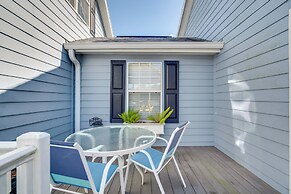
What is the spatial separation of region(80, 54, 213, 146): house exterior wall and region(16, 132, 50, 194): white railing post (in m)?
3.88

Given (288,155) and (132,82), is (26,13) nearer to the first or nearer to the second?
(132,82)

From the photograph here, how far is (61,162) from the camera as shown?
174 centimetres

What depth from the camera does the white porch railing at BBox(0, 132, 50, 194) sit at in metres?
0.86

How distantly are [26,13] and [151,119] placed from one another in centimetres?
316

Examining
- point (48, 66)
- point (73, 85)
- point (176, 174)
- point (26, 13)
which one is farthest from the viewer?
point (73, 85)

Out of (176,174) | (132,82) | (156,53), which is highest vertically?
(156,53)

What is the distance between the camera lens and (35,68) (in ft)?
9.89

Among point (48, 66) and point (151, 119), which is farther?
point (151, 119)

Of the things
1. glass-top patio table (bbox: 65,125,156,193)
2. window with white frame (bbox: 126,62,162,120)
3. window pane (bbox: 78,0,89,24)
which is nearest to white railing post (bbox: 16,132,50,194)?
glass-top patio table (bbox: 65,125,156,193)

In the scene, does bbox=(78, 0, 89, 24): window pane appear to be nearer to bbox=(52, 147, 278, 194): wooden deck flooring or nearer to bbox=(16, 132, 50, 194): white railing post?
bbox=(52, 147, 278, 194): wooden deck flooring

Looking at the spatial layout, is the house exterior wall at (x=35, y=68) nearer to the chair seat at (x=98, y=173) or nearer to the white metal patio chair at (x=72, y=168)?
the white metal patio chair at (x=72, y=168)

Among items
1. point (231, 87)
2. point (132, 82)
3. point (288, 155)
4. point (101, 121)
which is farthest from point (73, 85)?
point (288, 155)

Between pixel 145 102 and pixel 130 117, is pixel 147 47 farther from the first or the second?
pixel 130 117

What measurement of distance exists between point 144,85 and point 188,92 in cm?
112
